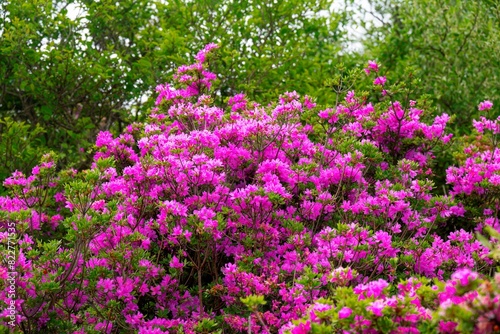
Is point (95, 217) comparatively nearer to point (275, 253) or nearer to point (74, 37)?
point (275, 253)

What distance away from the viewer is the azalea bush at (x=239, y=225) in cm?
412

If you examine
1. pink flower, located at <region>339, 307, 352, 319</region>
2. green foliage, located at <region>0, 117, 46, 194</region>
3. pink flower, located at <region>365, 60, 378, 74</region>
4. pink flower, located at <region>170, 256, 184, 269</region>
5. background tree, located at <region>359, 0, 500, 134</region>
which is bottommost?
pink flower, located at <region>339, 307, 352, 319</region>

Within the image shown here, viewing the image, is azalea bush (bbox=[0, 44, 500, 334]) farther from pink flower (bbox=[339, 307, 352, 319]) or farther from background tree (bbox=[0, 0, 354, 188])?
background tree (bbox=[0, 0, 354, 188])

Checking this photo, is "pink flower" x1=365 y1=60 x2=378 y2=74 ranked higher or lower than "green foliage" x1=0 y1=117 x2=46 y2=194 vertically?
higher

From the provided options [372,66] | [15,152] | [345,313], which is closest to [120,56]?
[15,152]

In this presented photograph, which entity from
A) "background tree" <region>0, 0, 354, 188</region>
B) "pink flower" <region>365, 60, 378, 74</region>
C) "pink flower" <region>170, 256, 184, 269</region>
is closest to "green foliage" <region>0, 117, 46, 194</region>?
"background tree" <region>0, 0, 354, 188</region>

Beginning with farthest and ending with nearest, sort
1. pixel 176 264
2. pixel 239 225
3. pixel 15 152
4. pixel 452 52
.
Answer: pixel 452 52, pixel 15 152, pixel 239 225, pixel 176 264

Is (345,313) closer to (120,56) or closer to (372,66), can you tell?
(372,66)

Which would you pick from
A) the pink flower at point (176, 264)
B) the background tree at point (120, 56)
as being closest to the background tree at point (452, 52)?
the background tree at point (120, 56)

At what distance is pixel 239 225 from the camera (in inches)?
179

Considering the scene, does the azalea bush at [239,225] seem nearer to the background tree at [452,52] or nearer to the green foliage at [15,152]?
the green foliage at [15,152]

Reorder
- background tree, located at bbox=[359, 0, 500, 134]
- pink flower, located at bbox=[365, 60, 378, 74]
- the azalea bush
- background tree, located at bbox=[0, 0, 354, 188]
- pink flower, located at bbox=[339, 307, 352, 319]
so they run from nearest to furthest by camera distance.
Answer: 1. pink flower, located at bbox=[339, 307, 352, 319]
2. the azalea bush
3. pink flower, located at bbox=[365, 60, 378, 74]
4. background tree, located at bbox=[0, 0, 354, 188]
5. background tree, located at bbox=[359, 0, 500, 134]

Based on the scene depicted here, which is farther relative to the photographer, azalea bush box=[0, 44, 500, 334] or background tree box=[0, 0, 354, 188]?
background tree box=[0, 0, 354, 188]

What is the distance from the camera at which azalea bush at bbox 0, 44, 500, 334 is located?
412 cm
